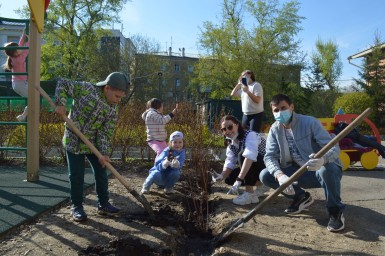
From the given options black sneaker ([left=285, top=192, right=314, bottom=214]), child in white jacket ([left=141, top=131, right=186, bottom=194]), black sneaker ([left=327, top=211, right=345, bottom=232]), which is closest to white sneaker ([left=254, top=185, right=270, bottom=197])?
black sneaker ([left=285, top=192, right=314, bottom=214])

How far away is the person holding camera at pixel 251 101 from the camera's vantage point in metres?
5.58

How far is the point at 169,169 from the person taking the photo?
432 centimetres

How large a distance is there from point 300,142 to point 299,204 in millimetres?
655

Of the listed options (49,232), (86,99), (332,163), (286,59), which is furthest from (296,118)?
(286,59)

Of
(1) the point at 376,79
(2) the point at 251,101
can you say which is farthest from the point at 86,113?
(1) the point at 376,79

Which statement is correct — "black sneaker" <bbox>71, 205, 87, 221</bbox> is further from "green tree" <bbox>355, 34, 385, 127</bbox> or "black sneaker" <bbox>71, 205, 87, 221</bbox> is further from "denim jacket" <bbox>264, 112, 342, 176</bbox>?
"green tree" <bbox>355, 34, 385, 127</bbox>

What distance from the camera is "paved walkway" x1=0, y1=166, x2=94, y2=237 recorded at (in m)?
3.15

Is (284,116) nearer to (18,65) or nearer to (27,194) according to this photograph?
(27,194)

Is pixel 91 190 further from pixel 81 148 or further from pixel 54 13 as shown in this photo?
pixel 54 13

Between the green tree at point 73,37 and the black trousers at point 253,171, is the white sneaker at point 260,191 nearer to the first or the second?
the black trousers at point 253,171

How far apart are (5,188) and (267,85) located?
83.2 feet

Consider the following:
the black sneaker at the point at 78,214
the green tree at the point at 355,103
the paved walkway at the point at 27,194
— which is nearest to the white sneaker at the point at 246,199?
the black sneaker at the point at 78,214

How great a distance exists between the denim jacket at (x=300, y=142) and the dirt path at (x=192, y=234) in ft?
1.69

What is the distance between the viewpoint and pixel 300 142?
334 cm
